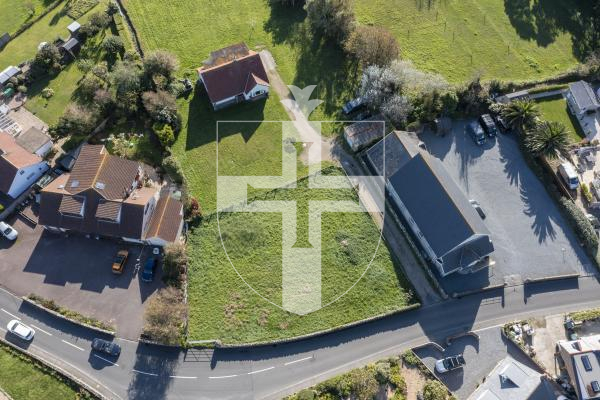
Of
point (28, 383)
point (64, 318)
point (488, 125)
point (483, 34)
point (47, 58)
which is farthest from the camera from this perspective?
point (483, 34)

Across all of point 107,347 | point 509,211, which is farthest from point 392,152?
point 107,347

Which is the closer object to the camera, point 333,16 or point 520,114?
point 520,114

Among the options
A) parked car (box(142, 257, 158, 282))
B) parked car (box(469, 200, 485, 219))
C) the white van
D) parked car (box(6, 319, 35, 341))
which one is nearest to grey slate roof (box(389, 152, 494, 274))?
parked car (box(469, 200, 485, 219))

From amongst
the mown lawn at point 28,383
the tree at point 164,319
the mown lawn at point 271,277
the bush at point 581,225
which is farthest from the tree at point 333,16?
the mown lawn at point 28,383

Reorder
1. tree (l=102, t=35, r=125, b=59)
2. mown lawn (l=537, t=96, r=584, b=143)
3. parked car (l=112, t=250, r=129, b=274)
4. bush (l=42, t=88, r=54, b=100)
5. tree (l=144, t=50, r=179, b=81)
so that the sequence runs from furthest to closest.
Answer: tree (l=102, t=35, r=125, b=59)
bush (l=42, t=88, r=54, b=100)
mown lawn (l=537, t=96, r=584, b=143)
tree (l=144, t=50, r=179, b=81)
parked car (l=112, t=250, r=129, b=274)

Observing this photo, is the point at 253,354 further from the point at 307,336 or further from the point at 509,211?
the point at 509,211

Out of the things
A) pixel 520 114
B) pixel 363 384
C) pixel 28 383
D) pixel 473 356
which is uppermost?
pixel 520 114

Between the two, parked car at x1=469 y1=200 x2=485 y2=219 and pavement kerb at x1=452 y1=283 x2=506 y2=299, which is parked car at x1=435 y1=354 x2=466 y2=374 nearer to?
pavement kerb at x1=452 y1=283 x2=506 y2=299
